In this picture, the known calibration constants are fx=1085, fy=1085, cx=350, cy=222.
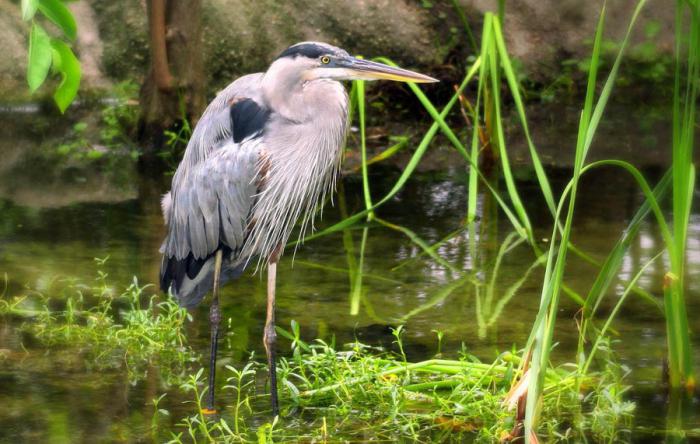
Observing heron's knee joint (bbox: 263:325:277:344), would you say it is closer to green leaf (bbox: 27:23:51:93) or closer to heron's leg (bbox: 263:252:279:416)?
heron's leg (bbox: 263:252:279:416)

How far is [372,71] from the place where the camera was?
388 cm

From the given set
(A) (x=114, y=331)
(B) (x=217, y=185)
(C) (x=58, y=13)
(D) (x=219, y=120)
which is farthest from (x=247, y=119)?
(C) (x=58, y=13)

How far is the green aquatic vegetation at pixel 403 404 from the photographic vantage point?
11.8ft

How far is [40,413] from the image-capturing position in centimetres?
375

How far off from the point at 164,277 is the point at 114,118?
490 cm

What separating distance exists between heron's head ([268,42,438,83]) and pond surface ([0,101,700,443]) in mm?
1157

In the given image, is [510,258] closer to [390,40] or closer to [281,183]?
[281,183]

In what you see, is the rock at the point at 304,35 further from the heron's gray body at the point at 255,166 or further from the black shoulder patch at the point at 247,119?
the black shoulder patch at the point at 247,119

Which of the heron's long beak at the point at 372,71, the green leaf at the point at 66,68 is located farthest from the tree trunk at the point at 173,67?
the green leaf at the point at 66,68

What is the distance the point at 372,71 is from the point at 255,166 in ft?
1.82

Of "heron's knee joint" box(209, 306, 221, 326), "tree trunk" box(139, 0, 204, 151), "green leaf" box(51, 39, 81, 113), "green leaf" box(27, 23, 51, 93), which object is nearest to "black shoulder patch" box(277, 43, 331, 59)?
"heron's knee joint" box(209, 306, 221, 326)

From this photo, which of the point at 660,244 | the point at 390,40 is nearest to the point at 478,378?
the point at 660,244

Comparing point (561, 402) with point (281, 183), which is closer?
point (561, 402)

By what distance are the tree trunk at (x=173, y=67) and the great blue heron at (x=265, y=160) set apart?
3.83 metres
